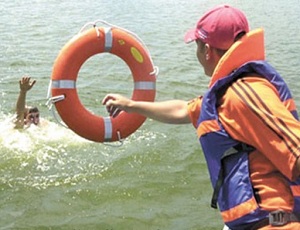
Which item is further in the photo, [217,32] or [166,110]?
[166,110]

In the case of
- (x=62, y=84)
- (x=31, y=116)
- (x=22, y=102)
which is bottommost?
(x=31, y=116)

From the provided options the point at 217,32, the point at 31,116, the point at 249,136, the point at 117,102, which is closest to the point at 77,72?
the point at 117,102

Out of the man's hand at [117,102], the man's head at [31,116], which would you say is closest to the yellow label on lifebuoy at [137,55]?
the man's hand at [117,102]

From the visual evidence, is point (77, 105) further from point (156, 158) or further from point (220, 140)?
point (156, 158)

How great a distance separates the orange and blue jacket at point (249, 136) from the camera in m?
2.31

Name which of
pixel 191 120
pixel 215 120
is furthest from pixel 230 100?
pixel 191 120

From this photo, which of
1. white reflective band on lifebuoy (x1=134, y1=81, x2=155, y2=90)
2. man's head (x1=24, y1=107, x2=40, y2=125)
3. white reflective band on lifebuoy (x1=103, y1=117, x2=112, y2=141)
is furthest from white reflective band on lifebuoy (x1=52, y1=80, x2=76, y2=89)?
man's head (x1=24, y1=107, x2=40, y2=125)

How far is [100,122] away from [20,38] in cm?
1106

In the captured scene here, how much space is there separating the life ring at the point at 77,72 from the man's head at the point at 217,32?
1.63m

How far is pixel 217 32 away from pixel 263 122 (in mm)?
548

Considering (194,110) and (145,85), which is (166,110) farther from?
(145,85)

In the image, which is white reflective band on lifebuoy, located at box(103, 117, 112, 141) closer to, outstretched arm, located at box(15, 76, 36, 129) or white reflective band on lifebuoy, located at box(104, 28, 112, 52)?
white reflective band on lifebuoy, located at box(104, 28, 112, 52)

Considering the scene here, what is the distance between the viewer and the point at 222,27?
2.62 meters

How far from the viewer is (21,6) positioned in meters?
21.6
